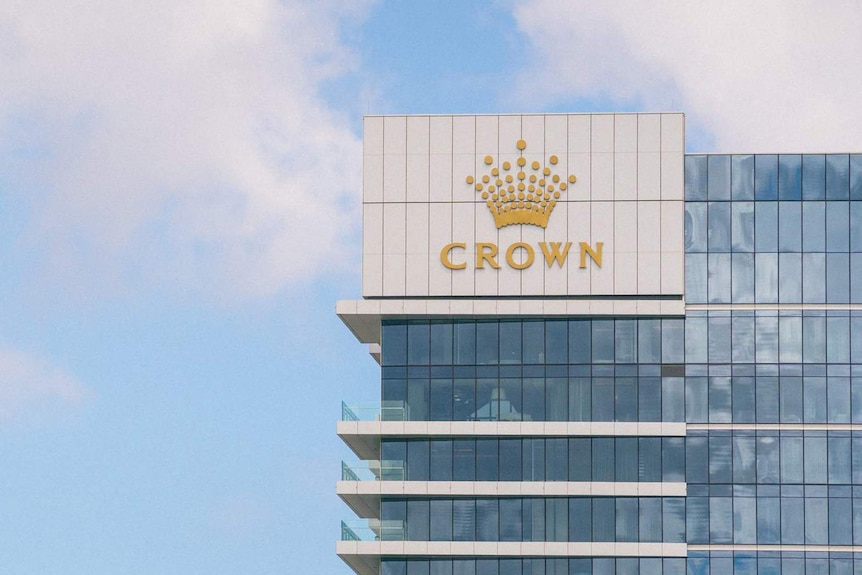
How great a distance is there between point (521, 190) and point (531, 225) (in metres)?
1.86

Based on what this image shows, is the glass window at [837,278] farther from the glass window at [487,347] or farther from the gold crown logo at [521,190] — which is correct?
the glass window at [487,347]

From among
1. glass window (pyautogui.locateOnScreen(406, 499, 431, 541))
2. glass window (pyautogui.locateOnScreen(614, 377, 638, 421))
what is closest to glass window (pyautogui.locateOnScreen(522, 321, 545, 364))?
glass window (pyautogui.locateOnScreen(614, 377, 638, 421))

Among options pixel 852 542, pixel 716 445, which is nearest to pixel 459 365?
pixel 716 445

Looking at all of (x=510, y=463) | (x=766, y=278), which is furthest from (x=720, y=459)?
(x=510, y=463)

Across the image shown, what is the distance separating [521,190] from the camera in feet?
406

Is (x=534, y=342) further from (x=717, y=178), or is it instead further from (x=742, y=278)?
(x=717, y=178)

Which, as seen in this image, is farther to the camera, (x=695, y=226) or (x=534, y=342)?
(x=695, y=226)

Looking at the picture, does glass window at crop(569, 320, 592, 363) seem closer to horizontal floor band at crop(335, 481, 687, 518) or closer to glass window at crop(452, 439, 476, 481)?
horizontal floor band at crop(335, 481, 687, 518)

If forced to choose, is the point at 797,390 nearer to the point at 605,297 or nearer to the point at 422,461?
the point at 605,297

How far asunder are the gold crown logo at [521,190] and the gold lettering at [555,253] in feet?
3.81

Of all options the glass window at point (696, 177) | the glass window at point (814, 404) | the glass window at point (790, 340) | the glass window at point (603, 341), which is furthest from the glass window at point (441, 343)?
the glass window at point (814, 404)

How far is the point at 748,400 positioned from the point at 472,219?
660 inches

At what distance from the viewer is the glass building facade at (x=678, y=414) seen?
122m

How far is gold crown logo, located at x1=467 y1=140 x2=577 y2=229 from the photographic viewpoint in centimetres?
12375
